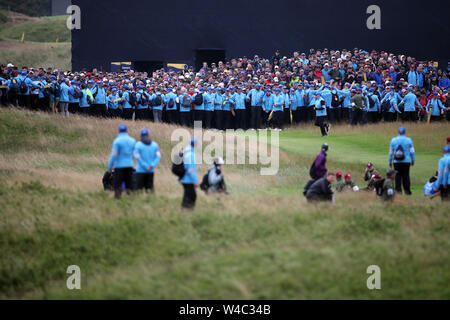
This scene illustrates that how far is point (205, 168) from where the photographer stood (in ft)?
94.2

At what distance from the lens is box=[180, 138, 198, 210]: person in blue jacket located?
17891mm

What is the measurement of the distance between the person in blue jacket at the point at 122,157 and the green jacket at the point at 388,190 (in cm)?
752

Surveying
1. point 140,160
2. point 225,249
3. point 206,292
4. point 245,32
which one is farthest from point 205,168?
point 245,32

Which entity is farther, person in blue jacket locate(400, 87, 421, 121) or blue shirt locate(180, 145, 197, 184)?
person in blue jacket locate(400, 87, 421, 121)

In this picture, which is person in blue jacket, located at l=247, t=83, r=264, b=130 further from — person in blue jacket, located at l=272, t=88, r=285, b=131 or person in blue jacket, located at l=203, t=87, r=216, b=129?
person in blue jacket, located at l=203, t=87, r=216, b=129

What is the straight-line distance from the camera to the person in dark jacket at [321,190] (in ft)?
65.3

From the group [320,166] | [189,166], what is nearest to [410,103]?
[320,166]

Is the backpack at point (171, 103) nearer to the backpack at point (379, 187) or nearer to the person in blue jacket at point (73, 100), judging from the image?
the person in blue jacket at point (73, 100)

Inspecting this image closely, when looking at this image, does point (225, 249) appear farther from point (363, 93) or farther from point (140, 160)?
point (363, 93)

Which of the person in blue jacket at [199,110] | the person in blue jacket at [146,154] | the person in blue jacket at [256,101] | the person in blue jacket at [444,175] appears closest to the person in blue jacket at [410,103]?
the person in blue jacket at [256,101]

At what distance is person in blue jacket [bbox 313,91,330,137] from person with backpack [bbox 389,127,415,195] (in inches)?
477

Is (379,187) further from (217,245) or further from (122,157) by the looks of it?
(122,157)

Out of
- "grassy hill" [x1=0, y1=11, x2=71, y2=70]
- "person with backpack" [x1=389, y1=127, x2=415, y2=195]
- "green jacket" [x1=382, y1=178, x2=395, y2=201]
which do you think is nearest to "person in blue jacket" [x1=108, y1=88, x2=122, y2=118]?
"person with backpack" [x1=389, y1=127, x2=415, y2=195]
